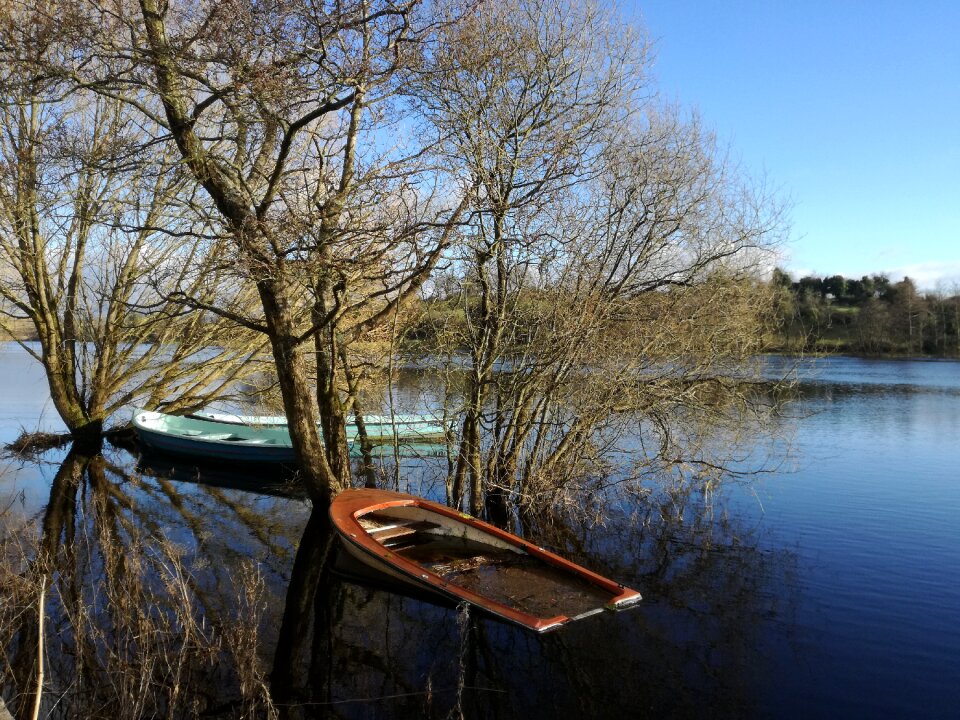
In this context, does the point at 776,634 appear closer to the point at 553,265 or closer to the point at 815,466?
the point at 553,265

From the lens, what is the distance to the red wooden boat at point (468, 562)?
654 cm

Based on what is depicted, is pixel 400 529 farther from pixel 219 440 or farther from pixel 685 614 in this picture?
pixel 219 440

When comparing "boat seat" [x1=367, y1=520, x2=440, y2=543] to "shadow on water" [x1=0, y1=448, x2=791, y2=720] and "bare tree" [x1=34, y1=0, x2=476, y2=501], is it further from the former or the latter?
"bare tree" [x1=34, y1=0, x2=476, y2=501]

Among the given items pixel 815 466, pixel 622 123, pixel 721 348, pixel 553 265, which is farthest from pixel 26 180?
pixel 815 466

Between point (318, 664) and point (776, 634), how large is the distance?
389 cm

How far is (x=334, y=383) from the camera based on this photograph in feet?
32.3

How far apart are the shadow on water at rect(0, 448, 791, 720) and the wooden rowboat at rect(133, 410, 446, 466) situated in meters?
4.26

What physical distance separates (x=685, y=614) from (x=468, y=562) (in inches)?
82.3

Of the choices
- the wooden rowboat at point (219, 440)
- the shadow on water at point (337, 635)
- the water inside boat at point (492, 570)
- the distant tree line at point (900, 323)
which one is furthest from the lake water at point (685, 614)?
the distant tree line at point (900, 323)

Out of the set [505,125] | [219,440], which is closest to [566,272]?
[505,125]

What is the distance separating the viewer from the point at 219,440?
48.5 feet

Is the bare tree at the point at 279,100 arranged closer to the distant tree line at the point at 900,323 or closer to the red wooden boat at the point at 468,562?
the red wooden boat at the point at 468,562

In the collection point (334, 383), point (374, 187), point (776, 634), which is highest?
point (374, 187)

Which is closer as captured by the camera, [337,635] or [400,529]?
[337,635]
